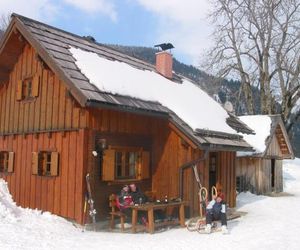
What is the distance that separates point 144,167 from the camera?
1338 cm

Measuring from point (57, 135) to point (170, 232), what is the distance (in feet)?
13.7

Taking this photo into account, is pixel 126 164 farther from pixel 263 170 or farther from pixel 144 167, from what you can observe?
pixel 263 170

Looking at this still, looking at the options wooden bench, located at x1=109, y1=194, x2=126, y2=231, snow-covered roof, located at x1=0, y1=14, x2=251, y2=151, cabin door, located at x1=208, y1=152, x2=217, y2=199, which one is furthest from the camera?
cabin door, located at x1=208, y1=152, x2=217, y2=199

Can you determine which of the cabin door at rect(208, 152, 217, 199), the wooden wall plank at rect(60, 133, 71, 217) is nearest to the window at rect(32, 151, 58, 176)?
the wooden wall plank at rect(60, 133, 71, 217)

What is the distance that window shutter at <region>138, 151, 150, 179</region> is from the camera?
13242 mm

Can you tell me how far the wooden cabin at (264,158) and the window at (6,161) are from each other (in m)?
10.8

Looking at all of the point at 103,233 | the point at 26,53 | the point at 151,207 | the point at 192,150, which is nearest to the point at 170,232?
the point at 151,207

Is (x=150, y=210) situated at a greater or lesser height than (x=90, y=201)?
lesser

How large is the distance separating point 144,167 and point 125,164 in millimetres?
→ 735

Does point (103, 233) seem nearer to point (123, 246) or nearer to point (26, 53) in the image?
point (123, 246)

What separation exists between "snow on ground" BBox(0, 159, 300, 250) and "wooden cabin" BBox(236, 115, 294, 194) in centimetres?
754

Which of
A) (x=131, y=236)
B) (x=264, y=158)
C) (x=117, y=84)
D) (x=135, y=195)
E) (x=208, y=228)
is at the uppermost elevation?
(x=117, y=84)

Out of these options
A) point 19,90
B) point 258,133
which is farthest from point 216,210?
point 258,133

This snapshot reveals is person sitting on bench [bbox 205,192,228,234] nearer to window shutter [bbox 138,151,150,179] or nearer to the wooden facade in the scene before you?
window shutter [bbox 138,151,150,179]
